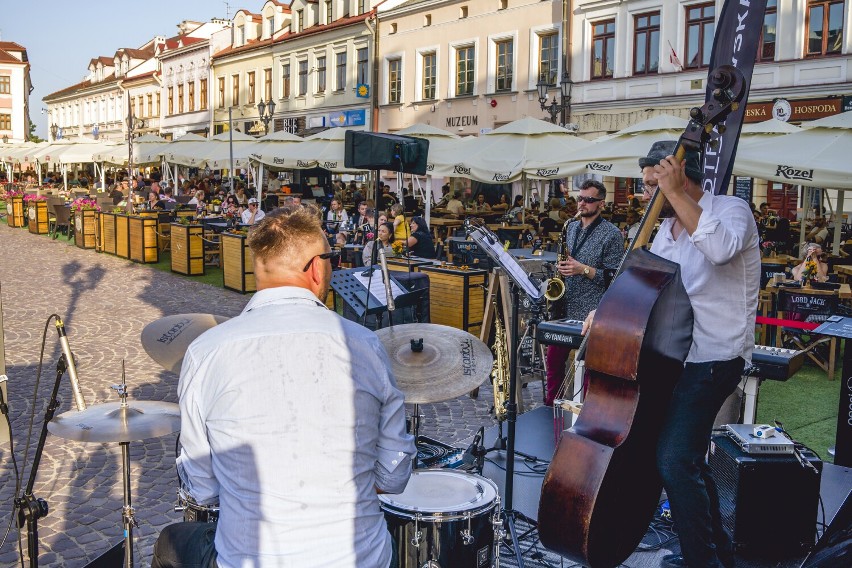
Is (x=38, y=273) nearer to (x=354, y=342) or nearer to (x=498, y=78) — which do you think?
(x=354, y=342)

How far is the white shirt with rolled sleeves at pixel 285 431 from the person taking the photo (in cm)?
222

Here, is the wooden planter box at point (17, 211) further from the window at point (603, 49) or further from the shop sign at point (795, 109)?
the shop sign at point (795, 109)

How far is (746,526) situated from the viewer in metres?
4.48

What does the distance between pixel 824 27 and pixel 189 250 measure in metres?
16.3

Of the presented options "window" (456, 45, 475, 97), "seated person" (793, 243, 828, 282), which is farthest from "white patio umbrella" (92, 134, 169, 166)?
"seated person" (793, 243, 828, 282)

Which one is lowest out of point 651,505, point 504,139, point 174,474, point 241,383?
point 174,474

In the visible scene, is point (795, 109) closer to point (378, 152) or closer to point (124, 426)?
point (378, 152)

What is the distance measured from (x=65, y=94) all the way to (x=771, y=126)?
73.8 m

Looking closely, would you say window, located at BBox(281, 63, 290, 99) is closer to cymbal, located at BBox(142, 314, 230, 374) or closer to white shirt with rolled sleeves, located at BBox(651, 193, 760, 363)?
cymbal, located at BBox(142, 314, 230, 374)

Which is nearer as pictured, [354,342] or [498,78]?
[354,342]

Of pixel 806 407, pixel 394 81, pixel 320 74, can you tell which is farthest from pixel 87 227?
pixel 320 74

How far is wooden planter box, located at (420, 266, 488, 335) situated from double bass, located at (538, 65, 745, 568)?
604 cm

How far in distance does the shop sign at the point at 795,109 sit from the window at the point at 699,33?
1979mm

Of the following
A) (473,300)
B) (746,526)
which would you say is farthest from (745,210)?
(473,300)
